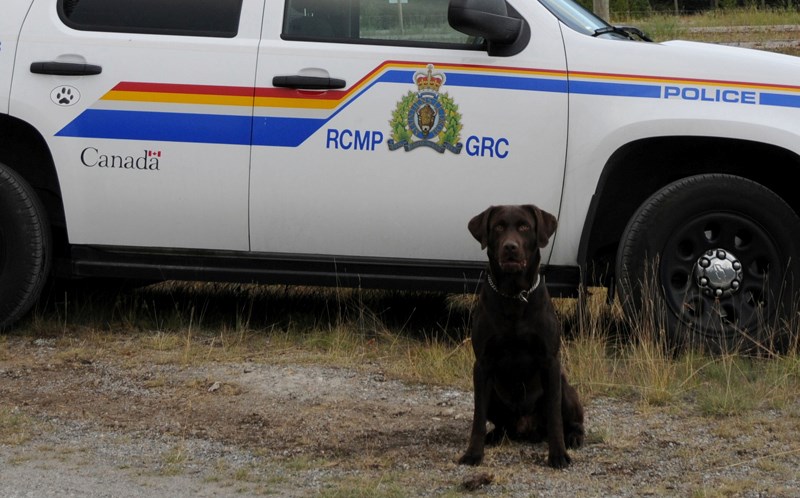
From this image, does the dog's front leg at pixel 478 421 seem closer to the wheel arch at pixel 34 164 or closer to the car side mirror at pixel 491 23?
the car side mirror at pixel 491 23

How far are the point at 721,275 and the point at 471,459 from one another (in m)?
1.79

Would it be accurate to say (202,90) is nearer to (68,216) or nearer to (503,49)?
(68,216)

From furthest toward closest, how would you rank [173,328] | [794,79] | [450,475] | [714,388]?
[173,328], [794,79], [714,388], [450,475]

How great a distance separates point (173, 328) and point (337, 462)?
7.50 feet

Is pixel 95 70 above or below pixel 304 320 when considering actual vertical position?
above

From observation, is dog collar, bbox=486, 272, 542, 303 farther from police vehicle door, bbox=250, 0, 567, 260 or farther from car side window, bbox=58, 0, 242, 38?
car side window, bbox=58, 0, 242, 38

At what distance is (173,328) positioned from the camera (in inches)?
255

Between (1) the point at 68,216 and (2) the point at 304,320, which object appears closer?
(1) the point at 68,216

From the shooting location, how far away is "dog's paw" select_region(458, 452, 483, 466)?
171 inches

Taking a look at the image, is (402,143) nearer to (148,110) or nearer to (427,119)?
(427,119)

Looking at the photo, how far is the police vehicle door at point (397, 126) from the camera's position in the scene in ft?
18.4

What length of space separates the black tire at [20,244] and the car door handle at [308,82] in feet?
4.12

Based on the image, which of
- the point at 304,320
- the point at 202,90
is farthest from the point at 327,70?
the point at 304,320

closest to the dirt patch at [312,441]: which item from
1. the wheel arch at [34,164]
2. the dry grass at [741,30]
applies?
the wheel arch at [34,164]
